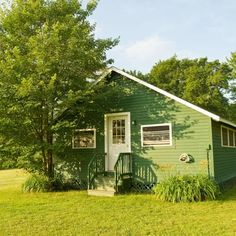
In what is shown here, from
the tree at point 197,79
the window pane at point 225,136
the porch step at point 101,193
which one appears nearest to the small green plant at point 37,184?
the porch step at point 101,193

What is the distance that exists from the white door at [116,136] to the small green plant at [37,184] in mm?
2337

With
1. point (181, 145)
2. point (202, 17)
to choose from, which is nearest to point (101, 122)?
point (181, 145)

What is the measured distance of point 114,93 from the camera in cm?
1196

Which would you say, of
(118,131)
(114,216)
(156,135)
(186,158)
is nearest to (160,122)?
(156,135)

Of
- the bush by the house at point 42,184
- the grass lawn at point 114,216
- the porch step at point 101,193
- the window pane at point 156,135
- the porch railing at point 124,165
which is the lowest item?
the grass lawn at point 114,216

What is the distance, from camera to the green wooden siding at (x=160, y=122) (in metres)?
10.7

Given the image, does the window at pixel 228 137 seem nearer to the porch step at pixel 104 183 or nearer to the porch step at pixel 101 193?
the porch step at pixel 104 183

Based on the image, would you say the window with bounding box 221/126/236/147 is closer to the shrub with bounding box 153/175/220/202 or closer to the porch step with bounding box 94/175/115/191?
the shrub with bounding box 153/175/220/202

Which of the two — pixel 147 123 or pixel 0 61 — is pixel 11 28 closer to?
pixel 0 61

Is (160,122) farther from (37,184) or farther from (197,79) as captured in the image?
(197,79)

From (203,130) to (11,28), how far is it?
7.34 metres

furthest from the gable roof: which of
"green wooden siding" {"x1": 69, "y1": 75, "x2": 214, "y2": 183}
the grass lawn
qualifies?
the grass lawn

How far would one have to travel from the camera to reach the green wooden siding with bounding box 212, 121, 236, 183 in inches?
434

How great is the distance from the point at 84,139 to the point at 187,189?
17.0 feet
